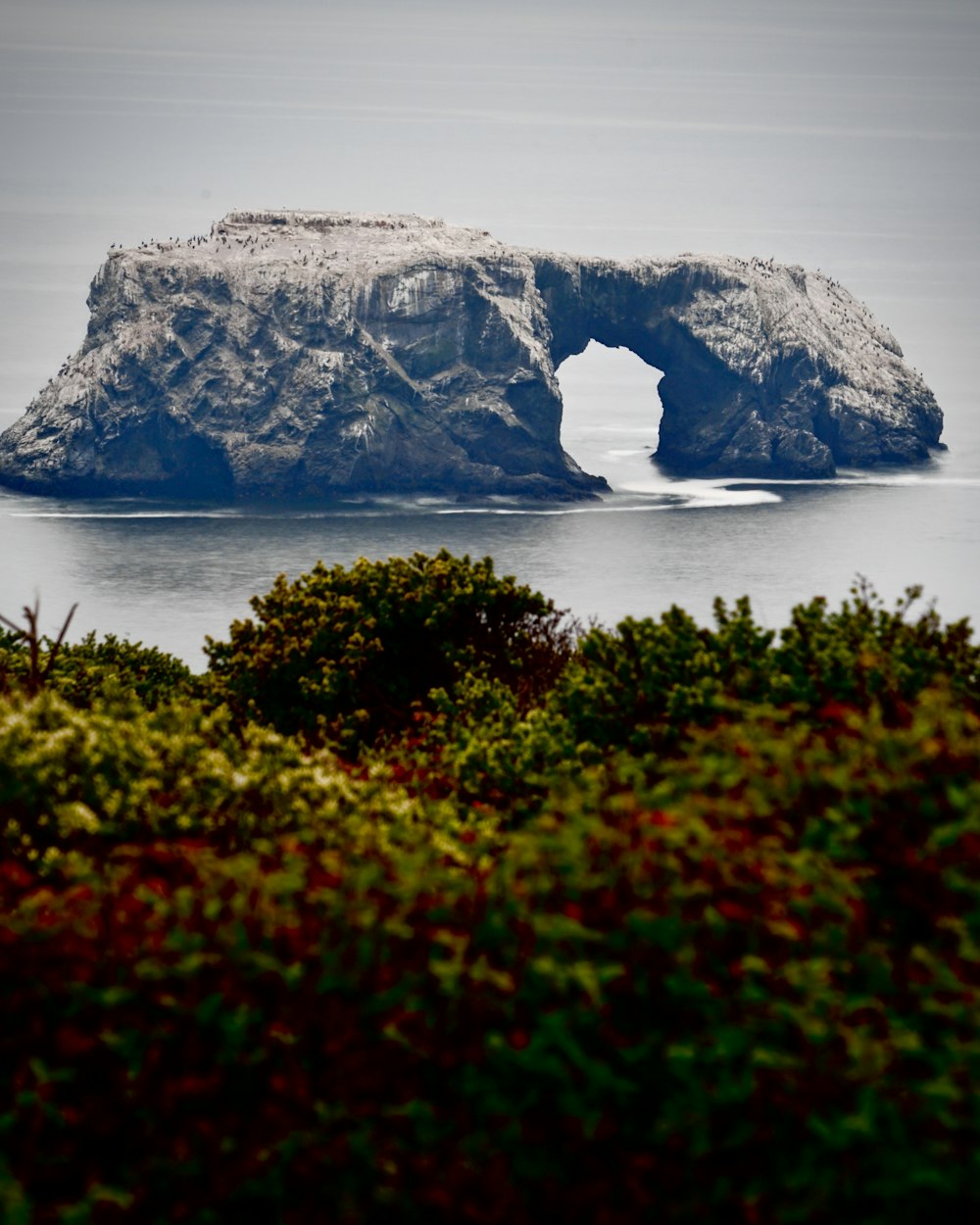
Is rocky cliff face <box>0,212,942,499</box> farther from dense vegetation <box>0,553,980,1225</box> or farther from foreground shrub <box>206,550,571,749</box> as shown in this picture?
dense vegetation <box>0,553,980,1225</box>

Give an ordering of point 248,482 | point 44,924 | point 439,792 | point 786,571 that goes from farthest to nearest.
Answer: point 248,482 → point 786,571 → point 439,792 → point 44,924

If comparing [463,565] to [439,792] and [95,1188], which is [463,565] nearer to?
[439,792]

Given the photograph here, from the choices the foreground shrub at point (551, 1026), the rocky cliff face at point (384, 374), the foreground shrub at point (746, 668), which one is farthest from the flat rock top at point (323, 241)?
the foreground shrub at point (551, 1026)

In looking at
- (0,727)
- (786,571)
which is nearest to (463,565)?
(0,727)

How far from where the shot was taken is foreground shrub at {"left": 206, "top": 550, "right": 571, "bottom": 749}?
93.6 ft

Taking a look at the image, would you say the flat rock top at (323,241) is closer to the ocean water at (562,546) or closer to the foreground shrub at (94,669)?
the ocean water at (562,546)

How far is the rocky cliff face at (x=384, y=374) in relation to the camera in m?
171

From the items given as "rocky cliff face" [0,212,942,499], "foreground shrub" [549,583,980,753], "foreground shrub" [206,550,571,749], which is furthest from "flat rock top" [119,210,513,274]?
"foreground shrub" [549,583,980,753]

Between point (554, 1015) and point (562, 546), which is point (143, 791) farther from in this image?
point (562, 546)

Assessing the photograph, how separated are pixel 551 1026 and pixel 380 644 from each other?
19.0 m

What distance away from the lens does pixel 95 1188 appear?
9.51 m

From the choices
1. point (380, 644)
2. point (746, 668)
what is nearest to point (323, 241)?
point (380, 644)

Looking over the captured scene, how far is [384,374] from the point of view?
17575 centimetres

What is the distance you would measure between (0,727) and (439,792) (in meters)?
6.74
